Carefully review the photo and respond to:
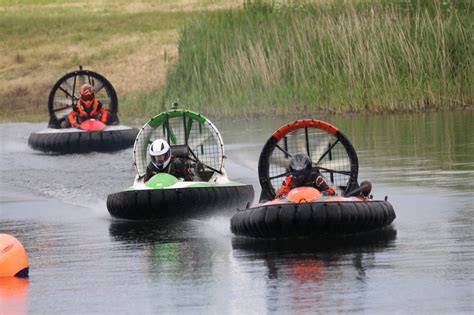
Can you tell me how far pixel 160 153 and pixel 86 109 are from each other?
1098 centimetres

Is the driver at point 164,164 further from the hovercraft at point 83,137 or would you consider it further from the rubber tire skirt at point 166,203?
the hovercraft at point 83,137

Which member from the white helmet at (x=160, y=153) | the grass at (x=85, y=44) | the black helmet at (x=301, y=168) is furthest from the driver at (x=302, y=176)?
the grass at (x=85, y=44)

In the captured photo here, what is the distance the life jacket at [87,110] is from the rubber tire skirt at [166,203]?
1057 centimetres

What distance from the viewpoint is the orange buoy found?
1248 centimetres

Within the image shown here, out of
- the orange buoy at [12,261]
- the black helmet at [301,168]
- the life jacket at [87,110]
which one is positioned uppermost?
the life jacket at [87,110]

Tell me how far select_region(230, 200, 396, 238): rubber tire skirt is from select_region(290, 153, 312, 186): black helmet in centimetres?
37

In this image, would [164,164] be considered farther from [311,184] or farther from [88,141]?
[88,141]

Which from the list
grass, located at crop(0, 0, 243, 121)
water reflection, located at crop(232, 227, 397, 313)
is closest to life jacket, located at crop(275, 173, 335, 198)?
water reflection, located at crop(232, 227, 397, 313)

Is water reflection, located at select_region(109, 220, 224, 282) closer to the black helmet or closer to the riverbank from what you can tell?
the black helmet

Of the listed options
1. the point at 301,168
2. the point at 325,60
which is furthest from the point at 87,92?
the point at 301,168

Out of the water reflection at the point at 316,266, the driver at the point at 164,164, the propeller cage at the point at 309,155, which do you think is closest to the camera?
the water reflection at the point at 316,266

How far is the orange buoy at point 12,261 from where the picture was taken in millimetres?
12484

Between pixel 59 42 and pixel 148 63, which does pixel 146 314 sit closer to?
pixel 148 63

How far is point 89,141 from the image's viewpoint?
1048 inches
